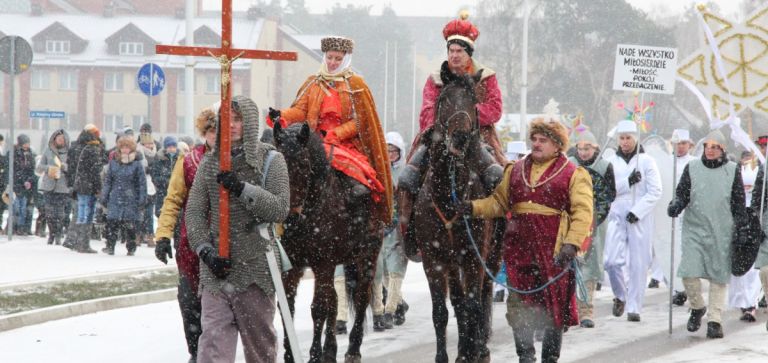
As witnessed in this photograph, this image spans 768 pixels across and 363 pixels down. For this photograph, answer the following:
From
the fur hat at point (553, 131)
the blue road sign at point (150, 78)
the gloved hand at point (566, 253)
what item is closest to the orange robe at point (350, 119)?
the fur hat at point (553, 131)

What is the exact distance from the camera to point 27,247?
66.5 ft

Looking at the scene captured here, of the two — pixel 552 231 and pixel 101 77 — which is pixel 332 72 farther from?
pixel 101 77

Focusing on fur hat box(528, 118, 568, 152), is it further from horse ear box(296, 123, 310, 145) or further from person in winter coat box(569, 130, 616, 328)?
person in winter coat box(569, 130, 616, 328)

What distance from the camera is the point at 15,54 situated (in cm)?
A: 2047

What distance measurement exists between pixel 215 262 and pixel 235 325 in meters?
0.41

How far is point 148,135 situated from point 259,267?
15.1 metres

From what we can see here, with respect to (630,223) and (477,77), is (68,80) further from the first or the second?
(477,77)

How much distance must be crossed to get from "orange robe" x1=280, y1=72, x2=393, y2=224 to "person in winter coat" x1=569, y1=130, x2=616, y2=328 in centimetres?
311

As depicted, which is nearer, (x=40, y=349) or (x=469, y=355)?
(x=469, y=355)

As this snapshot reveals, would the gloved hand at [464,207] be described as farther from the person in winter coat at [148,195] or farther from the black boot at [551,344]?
the person in winter coat at [148,195]

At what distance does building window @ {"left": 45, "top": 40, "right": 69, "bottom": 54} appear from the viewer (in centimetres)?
7875

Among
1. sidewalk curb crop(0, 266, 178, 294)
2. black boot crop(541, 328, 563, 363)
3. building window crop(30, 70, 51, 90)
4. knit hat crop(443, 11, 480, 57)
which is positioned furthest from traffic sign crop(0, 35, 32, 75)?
building window crop(30, 70, 51, 90)

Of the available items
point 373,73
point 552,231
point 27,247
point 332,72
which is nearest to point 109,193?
point 27,247

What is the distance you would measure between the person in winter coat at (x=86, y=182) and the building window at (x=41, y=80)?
61556 mm
